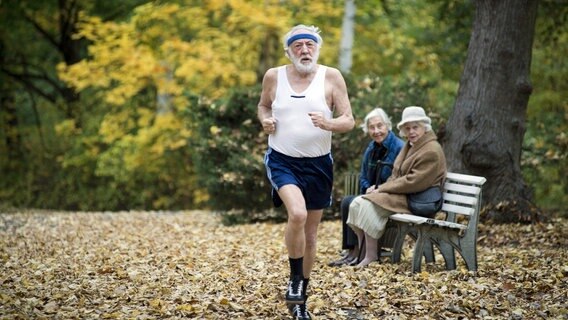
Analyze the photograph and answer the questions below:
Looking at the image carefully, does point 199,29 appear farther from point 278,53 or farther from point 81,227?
point 81,227

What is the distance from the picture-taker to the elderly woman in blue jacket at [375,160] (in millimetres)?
8469

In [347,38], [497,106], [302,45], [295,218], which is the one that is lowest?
[295,218]

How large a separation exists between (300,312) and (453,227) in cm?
233

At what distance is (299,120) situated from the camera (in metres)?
5.80

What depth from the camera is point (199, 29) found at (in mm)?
21234

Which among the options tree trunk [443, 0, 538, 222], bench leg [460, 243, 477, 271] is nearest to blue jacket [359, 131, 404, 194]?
bench leg [460, 243, 477, 271]

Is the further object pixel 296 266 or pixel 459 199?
pixel 459 199

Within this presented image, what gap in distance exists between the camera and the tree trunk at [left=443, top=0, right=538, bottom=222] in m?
10.2

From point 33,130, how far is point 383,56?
10.1m

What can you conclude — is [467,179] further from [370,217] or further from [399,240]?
[370,217]

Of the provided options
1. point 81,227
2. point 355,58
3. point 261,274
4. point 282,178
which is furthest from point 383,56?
point 282,178

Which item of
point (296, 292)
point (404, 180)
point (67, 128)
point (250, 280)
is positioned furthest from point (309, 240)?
point (67, 128)

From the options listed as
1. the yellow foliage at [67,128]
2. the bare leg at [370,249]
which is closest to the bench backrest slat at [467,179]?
the bare leg at [370,249]

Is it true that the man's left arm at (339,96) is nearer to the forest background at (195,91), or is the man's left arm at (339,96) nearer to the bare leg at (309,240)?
the bare leg at (309,240)
